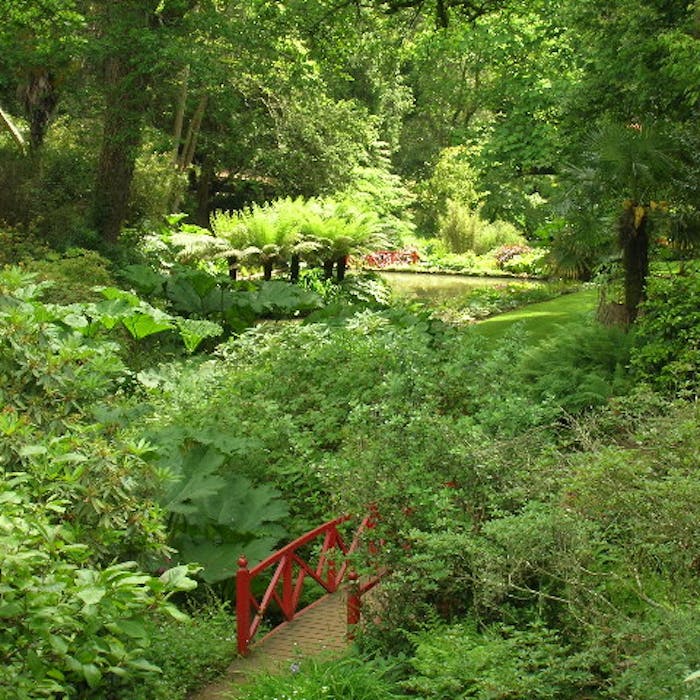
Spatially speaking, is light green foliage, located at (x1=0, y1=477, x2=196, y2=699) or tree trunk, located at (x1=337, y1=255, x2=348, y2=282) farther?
tree trunk, located at (x1=337, y1=255, x2=348, y2=282)

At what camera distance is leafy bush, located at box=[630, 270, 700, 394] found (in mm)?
9531

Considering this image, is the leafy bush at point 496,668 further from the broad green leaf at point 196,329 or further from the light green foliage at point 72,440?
the broad green leaf at point 196,329

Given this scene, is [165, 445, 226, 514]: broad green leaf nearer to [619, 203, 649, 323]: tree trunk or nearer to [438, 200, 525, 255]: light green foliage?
[619, 203, 649, 323]: tree trunk

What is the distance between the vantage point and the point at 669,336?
33.3ft

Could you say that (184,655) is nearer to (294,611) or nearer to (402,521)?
(294,611)

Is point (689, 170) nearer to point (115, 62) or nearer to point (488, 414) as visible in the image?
point (488, 414)

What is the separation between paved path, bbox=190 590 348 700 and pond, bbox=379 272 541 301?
15205 millimetres

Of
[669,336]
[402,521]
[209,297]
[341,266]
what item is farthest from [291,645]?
[341,266]

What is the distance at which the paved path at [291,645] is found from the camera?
550cm

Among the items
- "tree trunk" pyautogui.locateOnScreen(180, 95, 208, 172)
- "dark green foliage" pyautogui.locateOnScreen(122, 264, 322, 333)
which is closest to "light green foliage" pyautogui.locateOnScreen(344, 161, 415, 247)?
"tree trunk" pyautogui.locateOnScreen(180, 95, 208, 172)

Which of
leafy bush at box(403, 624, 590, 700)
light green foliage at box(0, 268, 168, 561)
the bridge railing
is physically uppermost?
light green foliage at box(0, 268, 168, 561)

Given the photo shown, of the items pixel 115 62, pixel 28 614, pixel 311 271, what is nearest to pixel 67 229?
pixel 115 62

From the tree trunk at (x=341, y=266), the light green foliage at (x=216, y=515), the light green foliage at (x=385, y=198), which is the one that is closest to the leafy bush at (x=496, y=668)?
the light green foliage at (x=216, y=515)

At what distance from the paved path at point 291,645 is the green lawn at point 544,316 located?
7781 mm
